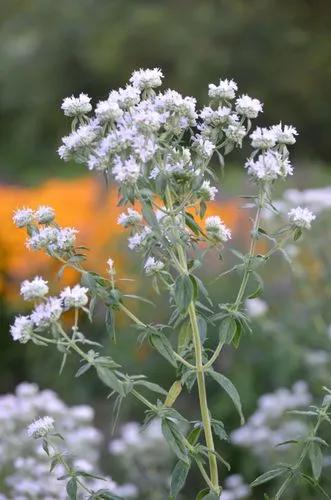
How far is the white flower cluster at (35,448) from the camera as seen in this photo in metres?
2.28

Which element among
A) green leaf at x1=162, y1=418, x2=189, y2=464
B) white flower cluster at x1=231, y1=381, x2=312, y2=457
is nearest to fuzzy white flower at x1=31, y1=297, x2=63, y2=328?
green leaf at x1=162, y1=418, x2=189, y2=464

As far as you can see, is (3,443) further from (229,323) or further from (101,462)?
(229,323)

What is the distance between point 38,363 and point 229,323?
2.25 m

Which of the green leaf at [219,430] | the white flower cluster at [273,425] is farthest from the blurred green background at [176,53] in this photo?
the green leaf at [219,430]

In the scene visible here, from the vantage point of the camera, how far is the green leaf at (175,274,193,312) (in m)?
1.32

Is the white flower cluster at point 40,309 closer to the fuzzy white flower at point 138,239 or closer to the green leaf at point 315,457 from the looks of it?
the fuzzy white flower at point 138,239

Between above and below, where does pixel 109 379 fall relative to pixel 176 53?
below

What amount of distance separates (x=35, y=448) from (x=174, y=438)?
122cm

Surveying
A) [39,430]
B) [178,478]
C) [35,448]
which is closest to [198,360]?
[178,478]

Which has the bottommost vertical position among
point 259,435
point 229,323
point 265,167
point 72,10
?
point 229,323

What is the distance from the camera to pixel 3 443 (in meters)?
2.53

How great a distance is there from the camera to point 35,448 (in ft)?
8.27

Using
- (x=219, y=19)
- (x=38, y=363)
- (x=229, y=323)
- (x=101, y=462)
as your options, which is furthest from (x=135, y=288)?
(x=219, y=19)

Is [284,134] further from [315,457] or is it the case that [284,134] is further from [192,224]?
[315,457]
